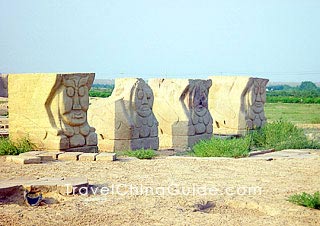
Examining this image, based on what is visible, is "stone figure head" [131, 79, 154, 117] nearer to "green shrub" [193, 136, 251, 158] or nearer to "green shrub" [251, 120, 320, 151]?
"green shrub" [193, 136, 251, 158]

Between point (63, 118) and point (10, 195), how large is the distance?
4311 millimetres

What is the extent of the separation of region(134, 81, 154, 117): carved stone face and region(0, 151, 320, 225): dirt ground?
3632 millimetres

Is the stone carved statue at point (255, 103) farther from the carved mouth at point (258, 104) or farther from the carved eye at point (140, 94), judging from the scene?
the carved eye at point (140, 94)

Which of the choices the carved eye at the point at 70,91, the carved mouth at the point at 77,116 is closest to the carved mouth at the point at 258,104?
the carved mouth at the point at 77,116

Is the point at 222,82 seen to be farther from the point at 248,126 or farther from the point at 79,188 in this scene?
the point at 79,188

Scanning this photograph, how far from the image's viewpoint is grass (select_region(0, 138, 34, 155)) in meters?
9.87

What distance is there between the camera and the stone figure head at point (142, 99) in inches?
509

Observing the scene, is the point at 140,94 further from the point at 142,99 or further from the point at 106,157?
the point at 106,157

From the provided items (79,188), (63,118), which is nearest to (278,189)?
(79,188)

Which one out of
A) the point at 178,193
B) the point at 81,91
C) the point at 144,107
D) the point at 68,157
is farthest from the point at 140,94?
the point at 178,193

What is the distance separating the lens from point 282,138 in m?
13.3

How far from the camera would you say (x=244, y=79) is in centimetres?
1686

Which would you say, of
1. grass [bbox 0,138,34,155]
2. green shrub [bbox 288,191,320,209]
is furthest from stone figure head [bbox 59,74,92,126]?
green shrub [bbox 288,191,320,209]

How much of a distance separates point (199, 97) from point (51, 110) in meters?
5.57
